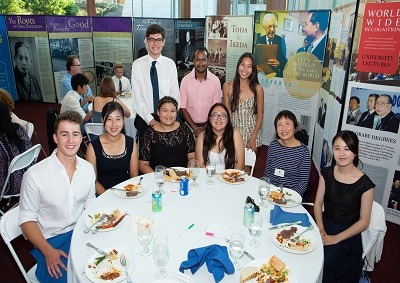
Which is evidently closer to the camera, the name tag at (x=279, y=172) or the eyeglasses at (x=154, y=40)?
the name tag at (x=279, y=172)

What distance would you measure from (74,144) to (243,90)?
2.34m

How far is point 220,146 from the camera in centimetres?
311

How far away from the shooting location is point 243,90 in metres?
4.00

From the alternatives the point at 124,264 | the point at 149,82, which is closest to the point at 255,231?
the point at 124,264

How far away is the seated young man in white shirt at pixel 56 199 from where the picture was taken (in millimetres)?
2082

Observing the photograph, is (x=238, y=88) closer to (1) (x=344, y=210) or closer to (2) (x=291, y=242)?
(1) (x=344, y=210)

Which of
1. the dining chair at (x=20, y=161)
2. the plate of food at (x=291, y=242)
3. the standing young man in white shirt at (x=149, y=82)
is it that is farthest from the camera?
the standing young man in white shirt at (x=149, y=82)

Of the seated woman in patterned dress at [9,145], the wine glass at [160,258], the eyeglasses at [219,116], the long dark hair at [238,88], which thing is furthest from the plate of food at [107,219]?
the long dark hair at [238,88]

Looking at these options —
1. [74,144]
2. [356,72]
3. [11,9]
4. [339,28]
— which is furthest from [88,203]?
[11,9]

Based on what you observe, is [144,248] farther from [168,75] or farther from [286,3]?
[286,3]

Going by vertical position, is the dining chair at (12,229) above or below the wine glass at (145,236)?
below

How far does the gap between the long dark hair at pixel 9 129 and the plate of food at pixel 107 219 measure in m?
1.73

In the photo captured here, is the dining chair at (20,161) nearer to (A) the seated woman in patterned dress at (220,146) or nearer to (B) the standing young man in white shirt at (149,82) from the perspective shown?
(B) the standing young man in white shirt at (149,82)

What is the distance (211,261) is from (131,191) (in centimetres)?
98
